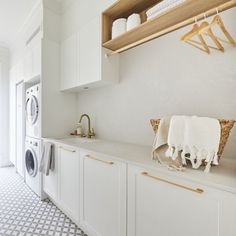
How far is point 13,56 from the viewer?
3.91 meters

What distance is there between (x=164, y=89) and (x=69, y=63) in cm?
143

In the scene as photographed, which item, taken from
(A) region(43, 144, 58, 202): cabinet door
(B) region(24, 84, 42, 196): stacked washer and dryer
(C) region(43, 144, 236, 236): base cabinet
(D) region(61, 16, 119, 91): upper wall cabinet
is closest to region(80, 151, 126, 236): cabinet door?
(C) region(43, 144, 236, 236): base cabinet

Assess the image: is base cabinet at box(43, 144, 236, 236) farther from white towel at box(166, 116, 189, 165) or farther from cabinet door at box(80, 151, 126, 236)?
white towel at box(166, 116, 189, 165)

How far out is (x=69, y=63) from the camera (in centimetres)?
238

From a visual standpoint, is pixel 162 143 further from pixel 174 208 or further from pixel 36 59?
pixel 36 59

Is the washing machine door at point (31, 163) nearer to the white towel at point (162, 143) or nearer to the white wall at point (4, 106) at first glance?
the white wall at point (4, 106)

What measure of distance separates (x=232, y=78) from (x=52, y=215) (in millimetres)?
2319

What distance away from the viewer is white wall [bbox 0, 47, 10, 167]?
412 cm

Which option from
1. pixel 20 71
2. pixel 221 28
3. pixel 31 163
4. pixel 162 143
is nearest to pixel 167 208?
pixel 162 143

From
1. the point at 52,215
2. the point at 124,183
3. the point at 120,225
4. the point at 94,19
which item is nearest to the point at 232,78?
the point at 124,183

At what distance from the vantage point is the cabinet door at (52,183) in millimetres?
2111

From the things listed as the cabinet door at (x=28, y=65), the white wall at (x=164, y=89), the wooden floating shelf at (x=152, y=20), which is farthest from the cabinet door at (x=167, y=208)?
the cabinet door at (x=28, y=65)

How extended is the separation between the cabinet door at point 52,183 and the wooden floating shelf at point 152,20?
148cm

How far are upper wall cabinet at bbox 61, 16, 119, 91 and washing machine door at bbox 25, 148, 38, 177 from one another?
1160 millimetres
